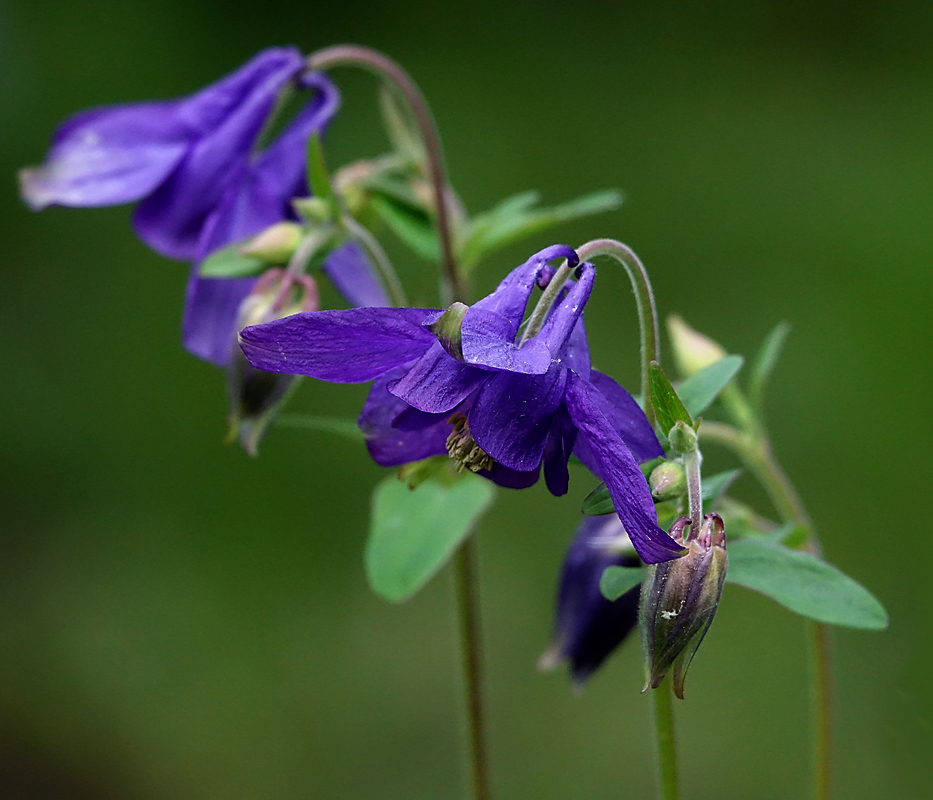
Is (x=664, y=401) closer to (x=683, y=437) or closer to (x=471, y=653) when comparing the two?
(x=683, y=437)

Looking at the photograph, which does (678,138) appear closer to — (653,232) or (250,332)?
(653,232)

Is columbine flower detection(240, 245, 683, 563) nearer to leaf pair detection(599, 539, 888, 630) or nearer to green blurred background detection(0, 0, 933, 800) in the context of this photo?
leaf pair detection(599, 539, 888, 630)

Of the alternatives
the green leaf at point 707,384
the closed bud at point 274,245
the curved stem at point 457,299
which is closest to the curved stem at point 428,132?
the curved stem at point 457,299

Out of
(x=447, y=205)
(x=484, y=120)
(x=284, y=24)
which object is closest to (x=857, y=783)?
(x=447, y=205)

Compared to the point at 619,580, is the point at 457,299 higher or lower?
higher

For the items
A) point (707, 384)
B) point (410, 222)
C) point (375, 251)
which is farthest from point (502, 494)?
point (707, 384)

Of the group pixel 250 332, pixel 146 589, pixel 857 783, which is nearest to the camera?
pixel 250 332
